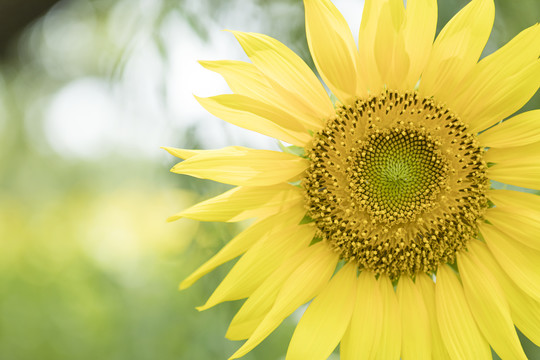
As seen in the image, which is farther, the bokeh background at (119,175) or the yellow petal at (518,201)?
the bokeh background at (119,175)

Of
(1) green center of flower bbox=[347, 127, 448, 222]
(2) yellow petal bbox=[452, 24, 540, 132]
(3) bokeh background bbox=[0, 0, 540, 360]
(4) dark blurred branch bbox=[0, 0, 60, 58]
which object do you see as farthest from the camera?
(4) dark blurred branch bbox=[0, 0, 60, 58]

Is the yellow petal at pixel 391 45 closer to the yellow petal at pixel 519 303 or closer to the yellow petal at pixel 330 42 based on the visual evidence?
the yellow petal at pixel 330 42

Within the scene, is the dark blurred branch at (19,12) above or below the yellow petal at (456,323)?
above

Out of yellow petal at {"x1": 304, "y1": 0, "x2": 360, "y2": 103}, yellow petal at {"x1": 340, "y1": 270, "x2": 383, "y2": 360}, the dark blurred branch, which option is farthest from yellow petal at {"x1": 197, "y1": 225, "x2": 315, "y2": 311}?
the dark blurred branch

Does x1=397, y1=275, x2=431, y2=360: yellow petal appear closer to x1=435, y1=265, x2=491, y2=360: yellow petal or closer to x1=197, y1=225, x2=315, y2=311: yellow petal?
x1=435, y1=265, x2=491, y2=360: yellow petal

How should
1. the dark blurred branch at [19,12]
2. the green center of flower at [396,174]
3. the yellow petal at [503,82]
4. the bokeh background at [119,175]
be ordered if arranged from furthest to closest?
1. the dark blurred branch at [19,12]
2. the bokeh background at [119,175]
3. the green center of flower at [396,174]
4. the yellow petal at [503,82]

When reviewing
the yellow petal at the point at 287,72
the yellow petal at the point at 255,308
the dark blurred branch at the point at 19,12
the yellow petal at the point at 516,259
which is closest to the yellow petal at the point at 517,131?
the yellow petal at the point at 516,259

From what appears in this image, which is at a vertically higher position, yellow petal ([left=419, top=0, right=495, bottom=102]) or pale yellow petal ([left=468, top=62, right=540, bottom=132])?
yellow petal ([left=419, top=0, right=495, bottom=102])
